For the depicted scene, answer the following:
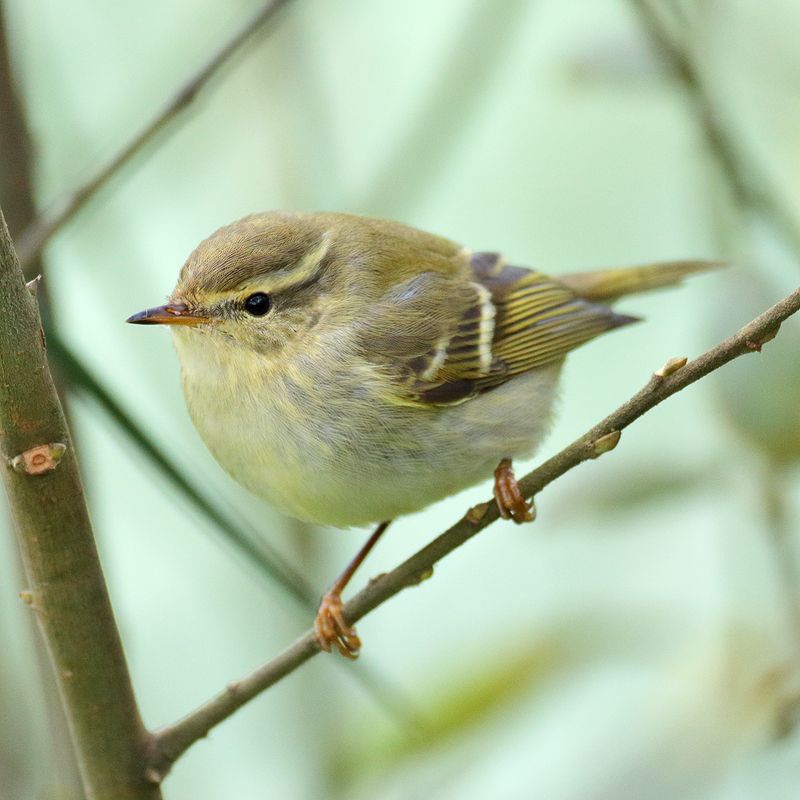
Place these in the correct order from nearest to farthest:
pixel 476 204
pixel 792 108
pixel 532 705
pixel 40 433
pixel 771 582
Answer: pixel 40 433, pixel 532 705, pixel 771 582, pixel 792 108, pixel 476 204

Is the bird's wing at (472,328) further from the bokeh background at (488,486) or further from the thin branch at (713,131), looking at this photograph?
the thin branch at (713,131)

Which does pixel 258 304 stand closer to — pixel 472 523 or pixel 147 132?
pixel 147 132

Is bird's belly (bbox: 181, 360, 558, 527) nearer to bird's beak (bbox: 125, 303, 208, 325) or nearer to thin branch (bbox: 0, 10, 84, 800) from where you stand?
bird's beak (bbox: 125, 303, 208, 325)

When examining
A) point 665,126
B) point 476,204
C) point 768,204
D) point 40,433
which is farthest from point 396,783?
point 665,126

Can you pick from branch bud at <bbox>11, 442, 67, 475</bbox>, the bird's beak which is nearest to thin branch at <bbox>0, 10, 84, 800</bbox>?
the bird's beak

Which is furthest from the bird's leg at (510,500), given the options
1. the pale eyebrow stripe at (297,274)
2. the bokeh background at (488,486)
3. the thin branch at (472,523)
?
the pale eyebrow stripe at (297,274)

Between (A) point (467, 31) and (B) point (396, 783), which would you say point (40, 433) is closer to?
(B) point (396, 783)

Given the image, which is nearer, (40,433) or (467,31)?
(40,433)
